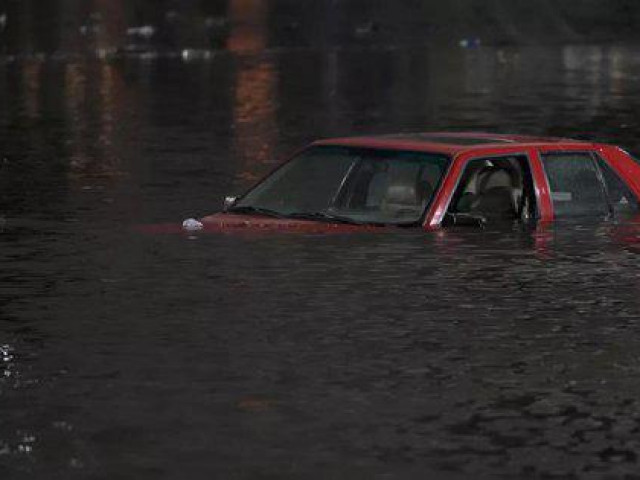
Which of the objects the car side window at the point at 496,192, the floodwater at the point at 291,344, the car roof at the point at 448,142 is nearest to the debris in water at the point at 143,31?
the floodwater at the point at 291,344

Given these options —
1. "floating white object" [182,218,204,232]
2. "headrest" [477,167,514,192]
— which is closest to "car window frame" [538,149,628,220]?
"headrest" [477,167,514,192]

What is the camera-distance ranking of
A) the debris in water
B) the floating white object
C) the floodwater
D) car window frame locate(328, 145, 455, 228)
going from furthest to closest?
the debris in water → the floating white object → car window frame locate(328, 145, 455, 228) → the floodwater

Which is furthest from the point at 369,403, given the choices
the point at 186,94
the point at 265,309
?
the point at 186,94

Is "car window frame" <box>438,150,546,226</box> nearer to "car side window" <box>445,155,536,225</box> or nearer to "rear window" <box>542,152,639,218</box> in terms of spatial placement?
"car side window" <box>445,155,536,225</box>

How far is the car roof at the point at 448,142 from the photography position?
19234 mm

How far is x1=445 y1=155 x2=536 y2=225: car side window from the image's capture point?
63.7 ft

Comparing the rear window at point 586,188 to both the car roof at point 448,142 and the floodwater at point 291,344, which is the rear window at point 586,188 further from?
the floodwater at point 291,344

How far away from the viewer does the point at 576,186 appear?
2008 cm

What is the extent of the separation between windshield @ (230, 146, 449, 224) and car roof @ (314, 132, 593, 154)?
0.10 meters

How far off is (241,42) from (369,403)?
87.7 m

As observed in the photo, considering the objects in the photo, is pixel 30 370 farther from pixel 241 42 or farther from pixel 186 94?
pixel 241 42

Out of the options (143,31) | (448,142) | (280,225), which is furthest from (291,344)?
(143,31)

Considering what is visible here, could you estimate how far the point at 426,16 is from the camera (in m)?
127

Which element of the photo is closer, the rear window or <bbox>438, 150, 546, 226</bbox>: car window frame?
<bbox>438, 150, 546, 226</bbox>: car window frame
